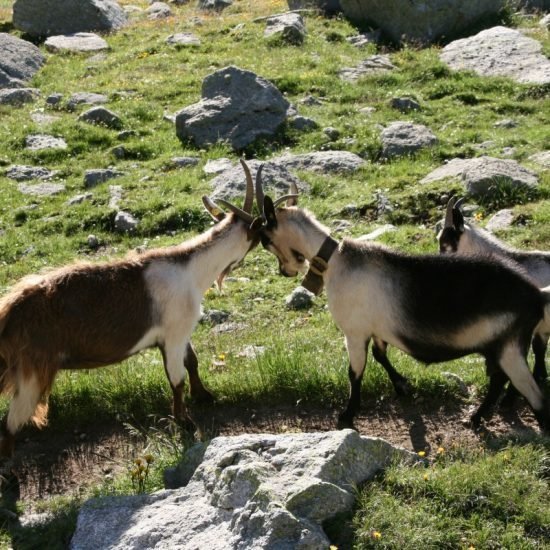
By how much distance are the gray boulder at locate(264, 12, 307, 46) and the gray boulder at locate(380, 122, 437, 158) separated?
515 cm

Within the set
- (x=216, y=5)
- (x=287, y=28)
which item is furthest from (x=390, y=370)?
(x=216, y=5)

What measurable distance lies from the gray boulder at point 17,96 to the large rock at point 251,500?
36.3ft

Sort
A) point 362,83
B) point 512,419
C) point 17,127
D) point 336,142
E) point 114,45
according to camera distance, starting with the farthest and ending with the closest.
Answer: point 114,45, point 362,83, point 17,127, point 336,142, point 512,419

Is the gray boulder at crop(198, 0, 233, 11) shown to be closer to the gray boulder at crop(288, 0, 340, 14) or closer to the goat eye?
the gray boulder at crop(288, 0, 340, 14)

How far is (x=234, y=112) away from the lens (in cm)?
1312

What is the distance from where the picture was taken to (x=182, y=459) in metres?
5.73

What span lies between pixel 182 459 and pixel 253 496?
40.2 inches

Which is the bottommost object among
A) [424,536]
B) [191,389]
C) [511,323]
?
[191,389]

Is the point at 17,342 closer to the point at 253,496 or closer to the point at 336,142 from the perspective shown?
the point at 253,496

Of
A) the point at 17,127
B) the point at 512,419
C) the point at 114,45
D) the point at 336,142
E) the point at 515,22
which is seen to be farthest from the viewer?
the point at 114,45

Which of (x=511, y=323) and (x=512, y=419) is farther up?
(x=511, y=323)

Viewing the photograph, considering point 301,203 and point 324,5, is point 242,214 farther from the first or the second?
point 324,5

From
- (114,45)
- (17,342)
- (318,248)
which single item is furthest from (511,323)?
(114,45)

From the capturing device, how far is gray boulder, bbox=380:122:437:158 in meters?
12.1
